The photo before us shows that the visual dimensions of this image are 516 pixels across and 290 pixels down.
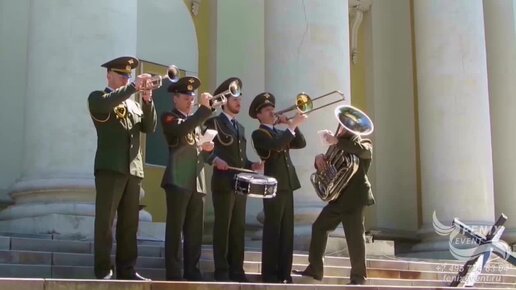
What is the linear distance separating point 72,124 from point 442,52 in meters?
8.31

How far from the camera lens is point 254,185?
9250mm

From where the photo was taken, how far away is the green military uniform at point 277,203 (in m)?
9.84

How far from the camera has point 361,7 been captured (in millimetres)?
20594

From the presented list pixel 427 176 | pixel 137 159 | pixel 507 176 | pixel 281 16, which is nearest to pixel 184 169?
pixel 137 159

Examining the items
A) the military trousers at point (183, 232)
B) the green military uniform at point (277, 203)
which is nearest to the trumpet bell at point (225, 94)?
the green military uniform at point (277, 203)

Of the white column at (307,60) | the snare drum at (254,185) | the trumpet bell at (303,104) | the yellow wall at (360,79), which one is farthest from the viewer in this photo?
the yellow wall at (360,79)

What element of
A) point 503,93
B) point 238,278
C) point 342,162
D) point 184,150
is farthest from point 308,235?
point 503,93

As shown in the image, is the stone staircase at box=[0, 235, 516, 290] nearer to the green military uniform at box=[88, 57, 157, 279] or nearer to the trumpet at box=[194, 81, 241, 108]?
the green military uniform at box=[88, 57, 157, 279]

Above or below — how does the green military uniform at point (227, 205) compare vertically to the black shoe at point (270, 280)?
above

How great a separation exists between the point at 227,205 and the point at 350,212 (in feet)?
4.68

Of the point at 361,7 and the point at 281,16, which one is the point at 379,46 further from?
the point at 281,16

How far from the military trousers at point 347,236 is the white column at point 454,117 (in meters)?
6.53

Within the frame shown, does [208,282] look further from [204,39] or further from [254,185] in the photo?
[204,39]

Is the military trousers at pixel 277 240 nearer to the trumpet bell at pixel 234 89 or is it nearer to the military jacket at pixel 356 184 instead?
the military jacket at pixel 356 184
